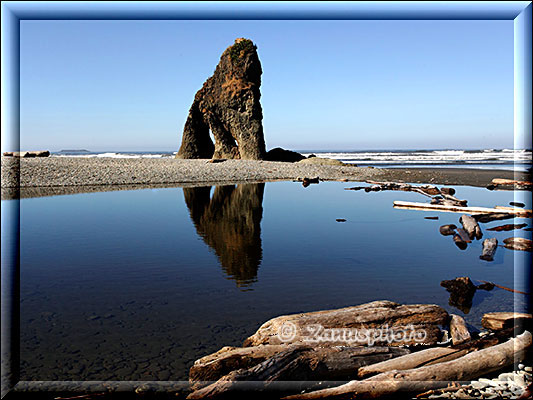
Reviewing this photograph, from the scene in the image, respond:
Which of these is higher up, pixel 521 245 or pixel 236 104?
pixel 236 104

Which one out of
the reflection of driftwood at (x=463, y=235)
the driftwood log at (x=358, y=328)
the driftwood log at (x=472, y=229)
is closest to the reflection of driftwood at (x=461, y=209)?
the driftwood log at (x=472, y=229)

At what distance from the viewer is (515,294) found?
5879 millimetres

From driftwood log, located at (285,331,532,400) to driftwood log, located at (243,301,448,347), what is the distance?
2.02ft

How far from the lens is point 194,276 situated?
6.93m

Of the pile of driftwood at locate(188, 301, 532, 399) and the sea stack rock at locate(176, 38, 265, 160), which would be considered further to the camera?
the sea stack rock at locate(176, 38, 265, 160)

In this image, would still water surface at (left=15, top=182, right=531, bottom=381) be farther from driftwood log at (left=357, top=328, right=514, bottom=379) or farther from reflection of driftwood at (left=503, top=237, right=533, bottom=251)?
driftwood log at (left=357, top=328, right=514, bottom=379)

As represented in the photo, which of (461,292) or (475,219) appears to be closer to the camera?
(461,292)

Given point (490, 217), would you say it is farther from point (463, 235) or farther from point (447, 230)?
point (463, 235)

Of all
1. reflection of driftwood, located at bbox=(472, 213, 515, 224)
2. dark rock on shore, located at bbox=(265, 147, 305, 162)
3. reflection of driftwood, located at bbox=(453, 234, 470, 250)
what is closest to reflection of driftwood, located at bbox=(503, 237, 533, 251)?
reflection of driftwood, located at bbox=(453, 234, 470, 250)

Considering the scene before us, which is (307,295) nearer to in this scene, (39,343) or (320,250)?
(320,250)

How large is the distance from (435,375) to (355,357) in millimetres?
613

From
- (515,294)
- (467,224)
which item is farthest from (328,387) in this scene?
(467,224)

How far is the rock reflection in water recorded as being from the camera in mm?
7584

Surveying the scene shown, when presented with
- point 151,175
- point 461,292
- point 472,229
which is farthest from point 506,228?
point 151,175
